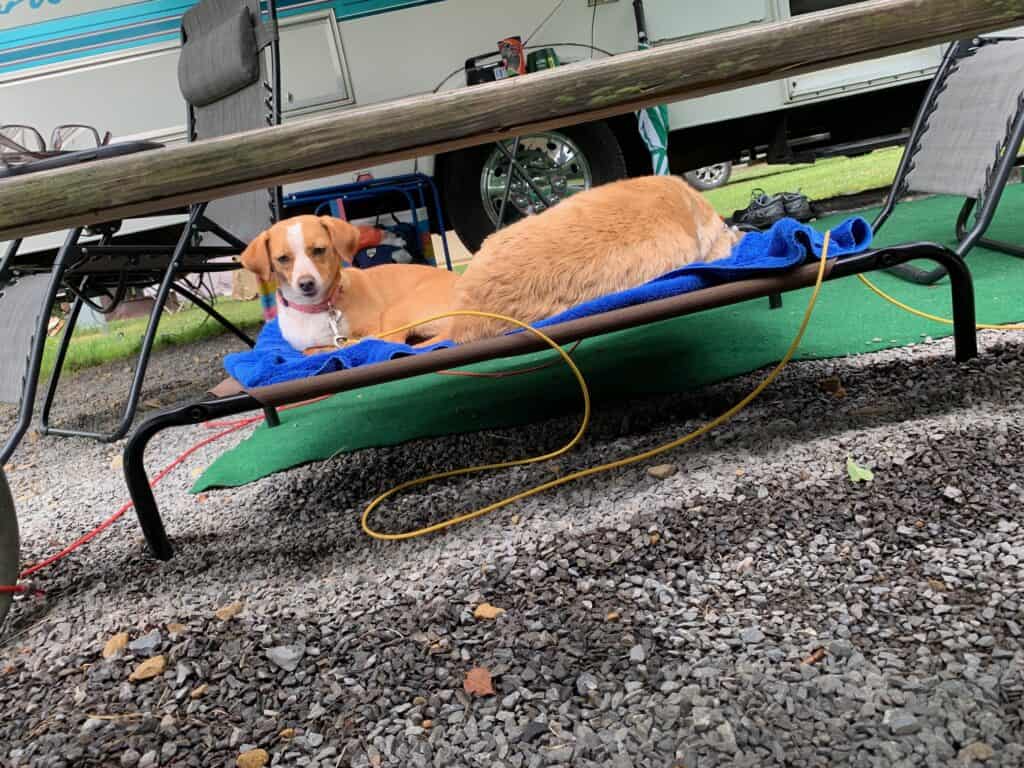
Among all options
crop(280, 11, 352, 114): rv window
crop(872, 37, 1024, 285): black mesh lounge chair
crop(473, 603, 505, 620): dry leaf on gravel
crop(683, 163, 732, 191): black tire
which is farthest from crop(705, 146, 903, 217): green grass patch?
crop(473, 603, 505, 620): dry leaf on gravel

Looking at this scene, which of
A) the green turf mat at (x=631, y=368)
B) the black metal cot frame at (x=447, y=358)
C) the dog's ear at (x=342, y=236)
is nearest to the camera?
the black metal cot frame at (x=447, y=358)

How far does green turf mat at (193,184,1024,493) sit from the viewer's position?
2.24 m

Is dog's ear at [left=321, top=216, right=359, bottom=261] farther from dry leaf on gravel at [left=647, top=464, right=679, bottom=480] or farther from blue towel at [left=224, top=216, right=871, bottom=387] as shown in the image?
dry leaf on gravel at [left=647, top=464, right=679, bottom=480]

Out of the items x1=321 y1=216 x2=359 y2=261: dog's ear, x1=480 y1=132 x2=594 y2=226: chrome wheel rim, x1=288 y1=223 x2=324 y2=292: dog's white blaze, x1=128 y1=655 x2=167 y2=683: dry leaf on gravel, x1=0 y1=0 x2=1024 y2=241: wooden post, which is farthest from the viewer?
x1=480 y1=132 x2=594 y2=226: chrome wheel rim

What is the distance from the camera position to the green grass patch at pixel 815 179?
584cm

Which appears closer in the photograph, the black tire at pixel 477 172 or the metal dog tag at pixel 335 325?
the metal dog tag at pixel 335 325

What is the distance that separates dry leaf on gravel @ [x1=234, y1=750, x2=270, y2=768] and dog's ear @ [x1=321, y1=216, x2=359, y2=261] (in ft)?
6.16

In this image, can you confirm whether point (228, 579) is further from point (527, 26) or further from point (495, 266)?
point (527, 26)

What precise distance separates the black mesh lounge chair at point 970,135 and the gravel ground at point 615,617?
36.6 inches

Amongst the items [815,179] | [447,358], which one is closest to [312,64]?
[447,358]

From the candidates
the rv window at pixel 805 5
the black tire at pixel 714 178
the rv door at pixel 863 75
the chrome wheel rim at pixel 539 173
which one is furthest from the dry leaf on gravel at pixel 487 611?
the black tire at pixel 714 178

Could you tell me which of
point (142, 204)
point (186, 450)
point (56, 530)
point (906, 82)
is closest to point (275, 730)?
point (142, 204)

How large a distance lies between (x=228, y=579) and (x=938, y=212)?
425 cm

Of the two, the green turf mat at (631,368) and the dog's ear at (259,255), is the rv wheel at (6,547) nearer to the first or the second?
the green turf mat at (631,368)
